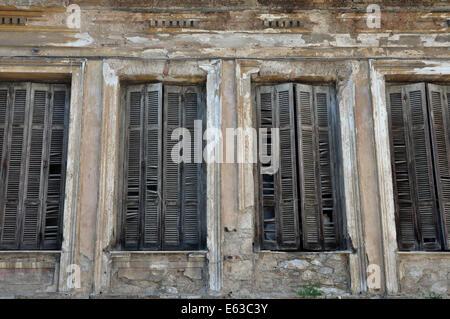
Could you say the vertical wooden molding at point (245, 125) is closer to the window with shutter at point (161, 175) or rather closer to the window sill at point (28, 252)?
the window with shutter at point (161, 175)

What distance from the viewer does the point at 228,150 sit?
790 centimetres

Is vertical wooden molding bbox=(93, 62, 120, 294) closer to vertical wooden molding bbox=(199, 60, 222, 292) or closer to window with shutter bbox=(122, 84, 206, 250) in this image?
window with shutter bbox=(122, 84, 206, 250)

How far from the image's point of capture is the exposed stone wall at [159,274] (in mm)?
7488

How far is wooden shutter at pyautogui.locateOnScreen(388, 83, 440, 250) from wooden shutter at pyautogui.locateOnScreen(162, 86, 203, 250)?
252 centimetres

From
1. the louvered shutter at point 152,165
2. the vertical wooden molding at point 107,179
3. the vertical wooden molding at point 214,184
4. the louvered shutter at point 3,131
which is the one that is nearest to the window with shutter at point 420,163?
the vertical wooden molding at point 214,184

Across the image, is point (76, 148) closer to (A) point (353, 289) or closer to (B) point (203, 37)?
(B) point (203, 37)

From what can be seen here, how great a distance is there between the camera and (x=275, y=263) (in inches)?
299

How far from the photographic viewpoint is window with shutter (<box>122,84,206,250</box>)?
786 cm

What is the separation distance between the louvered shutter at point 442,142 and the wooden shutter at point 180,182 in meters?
2.99

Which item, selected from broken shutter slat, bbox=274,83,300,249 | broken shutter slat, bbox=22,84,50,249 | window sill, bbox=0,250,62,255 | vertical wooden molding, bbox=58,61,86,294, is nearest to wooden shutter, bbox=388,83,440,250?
broken shutter slat, bbox=274,83,300,249

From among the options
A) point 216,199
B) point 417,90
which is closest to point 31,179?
point 216,199

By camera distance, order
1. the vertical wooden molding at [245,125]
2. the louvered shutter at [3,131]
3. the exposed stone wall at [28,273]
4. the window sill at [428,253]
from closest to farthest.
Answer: the exposed stone wall at [28,273]
the window sill at [428,253]
the vertical wooden molding at [245,125]
the louvered shutter at [3,131]

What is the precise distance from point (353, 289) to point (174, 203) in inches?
94.6

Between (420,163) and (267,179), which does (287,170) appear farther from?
(420,163)
